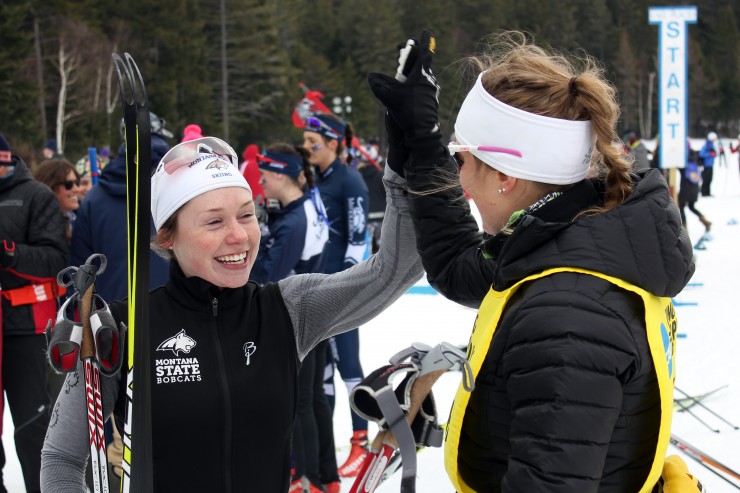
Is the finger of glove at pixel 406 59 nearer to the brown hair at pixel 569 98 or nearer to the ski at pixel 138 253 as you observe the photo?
the brown hair at pixel 569 98

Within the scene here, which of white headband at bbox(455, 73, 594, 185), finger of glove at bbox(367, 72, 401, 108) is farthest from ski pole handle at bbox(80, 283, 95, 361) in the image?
white headband at bbox(455, 73, 594, 185)

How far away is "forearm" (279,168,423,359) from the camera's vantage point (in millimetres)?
2037

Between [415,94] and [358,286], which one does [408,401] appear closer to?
[358,286]

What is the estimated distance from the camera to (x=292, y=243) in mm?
4113

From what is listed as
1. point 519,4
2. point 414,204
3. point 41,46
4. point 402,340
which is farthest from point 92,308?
point 519,4

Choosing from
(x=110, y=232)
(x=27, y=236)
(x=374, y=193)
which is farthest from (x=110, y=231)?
(x=374, y=193)

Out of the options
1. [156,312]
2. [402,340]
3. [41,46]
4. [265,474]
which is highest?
[41,46]

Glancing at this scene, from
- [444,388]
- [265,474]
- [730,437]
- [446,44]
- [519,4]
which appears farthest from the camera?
[519,4]

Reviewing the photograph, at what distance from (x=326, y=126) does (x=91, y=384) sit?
354 cm

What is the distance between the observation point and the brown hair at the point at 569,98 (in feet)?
5.26

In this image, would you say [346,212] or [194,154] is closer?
[194,154]

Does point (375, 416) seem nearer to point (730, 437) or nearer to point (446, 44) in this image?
point (730, 437)

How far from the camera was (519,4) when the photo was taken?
293 feet

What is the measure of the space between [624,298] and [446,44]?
73.3 meters
